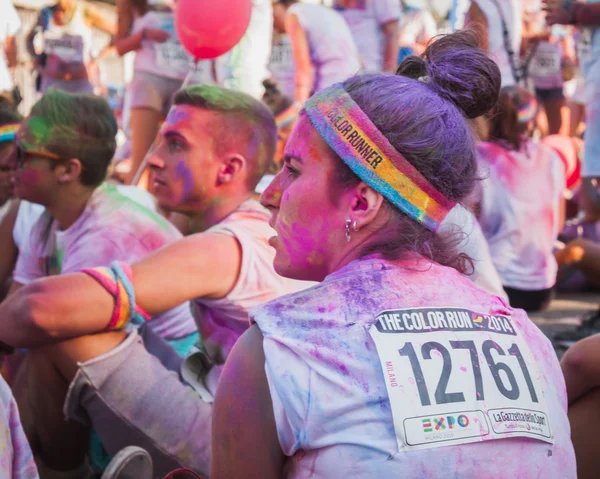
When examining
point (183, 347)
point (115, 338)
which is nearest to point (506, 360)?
point (115, 338)

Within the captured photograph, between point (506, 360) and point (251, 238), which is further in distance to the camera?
point (251, 238)

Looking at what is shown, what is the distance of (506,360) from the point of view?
1487 millimetres

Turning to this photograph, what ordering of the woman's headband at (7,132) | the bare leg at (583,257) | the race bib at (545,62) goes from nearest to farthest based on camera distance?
the woman's headband at (7,132)
the bare leg at (583,257)
the race bib at (545,62)

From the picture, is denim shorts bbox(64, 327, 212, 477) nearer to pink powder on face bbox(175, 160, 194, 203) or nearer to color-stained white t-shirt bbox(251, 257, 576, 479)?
pink powder on face bbox(175, 160, 194, 203)

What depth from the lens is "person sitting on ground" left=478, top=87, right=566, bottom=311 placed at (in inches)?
210

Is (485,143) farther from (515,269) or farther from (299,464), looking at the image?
(299,464)

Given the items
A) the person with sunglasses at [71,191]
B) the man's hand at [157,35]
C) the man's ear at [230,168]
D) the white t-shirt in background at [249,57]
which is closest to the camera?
the man's ear at [230,168]

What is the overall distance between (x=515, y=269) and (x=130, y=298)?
358 centimetres

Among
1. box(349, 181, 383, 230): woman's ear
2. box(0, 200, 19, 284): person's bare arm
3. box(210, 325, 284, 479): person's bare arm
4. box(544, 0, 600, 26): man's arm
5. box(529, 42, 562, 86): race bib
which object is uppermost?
box(349, 181, 383, 230): woman's ear

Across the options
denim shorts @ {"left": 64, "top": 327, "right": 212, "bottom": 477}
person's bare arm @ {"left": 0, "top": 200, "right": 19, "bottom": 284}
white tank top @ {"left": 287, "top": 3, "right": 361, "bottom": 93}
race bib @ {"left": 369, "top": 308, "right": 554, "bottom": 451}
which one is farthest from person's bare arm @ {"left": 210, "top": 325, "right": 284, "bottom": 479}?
white tank top @ {"left": 287, "top": 3, "right": 361, "bottom": 93}

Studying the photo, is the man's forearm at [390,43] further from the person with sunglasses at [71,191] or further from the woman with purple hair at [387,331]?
the woman with purple hair at [387,331]

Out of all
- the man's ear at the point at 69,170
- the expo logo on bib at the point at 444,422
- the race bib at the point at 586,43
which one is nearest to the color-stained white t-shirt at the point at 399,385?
the expo logo on bib at the point at 444,422

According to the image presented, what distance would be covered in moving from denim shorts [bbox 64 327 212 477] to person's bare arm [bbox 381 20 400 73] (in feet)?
15.2

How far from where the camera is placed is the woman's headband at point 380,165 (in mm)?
1525
